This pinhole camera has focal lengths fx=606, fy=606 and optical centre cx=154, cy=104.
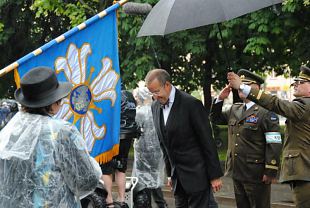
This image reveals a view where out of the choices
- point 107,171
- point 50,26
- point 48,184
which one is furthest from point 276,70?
point 48,184

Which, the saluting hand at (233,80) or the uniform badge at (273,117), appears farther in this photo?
the uniform badge at (273,117)

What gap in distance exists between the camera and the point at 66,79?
5.07 metres

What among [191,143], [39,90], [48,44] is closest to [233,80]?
[191,143]

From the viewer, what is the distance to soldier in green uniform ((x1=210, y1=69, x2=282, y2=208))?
6.24 metres

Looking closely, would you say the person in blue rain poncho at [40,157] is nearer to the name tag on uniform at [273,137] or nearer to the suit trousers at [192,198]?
the suit trousers at [192,198]

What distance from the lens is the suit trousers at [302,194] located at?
18.3 feet

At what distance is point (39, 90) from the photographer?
390 centimetres

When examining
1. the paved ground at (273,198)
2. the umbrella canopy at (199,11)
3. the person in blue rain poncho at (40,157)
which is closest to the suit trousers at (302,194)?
the umbrella canopy at (199,11)

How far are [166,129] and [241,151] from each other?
3.36 ft

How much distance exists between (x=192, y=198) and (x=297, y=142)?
1.14 meters

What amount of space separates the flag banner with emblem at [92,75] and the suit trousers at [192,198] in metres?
0.92

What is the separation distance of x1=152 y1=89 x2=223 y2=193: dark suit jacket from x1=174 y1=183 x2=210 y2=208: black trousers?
0.24ft

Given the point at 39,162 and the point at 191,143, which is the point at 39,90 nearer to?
the point at 39,162

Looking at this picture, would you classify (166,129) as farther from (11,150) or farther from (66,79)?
(11,150)
